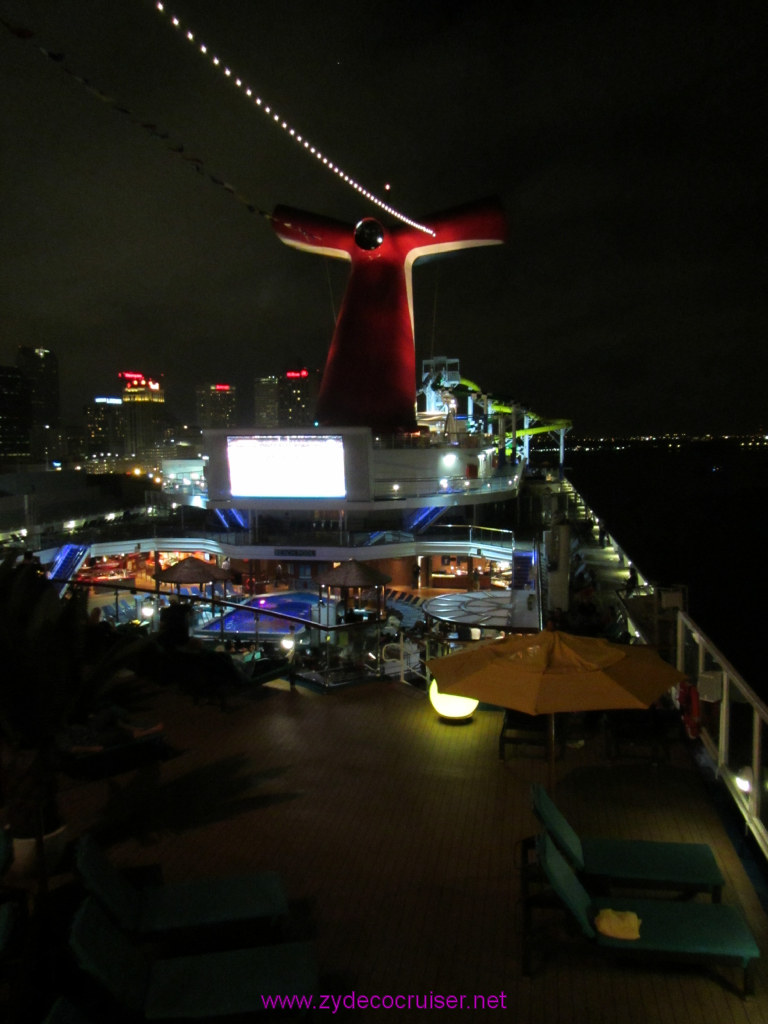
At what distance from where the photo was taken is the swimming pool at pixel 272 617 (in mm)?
16625

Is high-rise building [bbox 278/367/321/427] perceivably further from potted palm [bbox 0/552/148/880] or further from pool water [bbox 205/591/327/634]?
potted palm [bbox 0/552/148/880]

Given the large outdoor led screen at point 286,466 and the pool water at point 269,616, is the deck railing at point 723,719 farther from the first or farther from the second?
the large outdoor led screen at point 286,466

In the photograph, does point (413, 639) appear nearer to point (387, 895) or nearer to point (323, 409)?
point (387, 895)

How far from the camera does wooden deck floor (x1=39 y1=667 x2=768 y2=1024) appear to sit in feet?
12.1

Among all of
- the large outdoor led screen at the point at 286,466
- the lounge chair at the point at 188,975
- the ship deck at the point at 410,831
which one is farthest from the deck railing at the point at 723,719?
the large outdoor led screen at the point at 286,466

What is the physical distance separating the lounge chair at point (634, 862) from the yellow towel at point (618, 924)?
382mm

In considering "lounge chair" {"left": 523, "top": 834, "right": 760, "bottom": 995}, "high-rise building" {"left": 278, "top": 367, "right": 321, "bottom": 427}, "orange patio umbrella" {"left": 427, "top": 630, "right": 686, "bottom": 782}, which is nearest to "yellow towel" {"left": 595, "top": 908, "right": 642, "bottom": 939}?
"lounge chair" {"left": 523, "top": 834, "right": 760, "bottom": 995}

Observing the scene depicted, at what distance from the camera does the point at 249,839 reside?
522 centimetres

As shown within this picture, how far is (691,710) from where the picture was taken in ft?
A: 20.5

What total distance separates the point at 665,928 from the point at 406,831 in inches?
83.5

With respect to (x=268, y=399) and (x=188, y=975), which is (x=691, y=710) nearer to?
(x=188, y=975)

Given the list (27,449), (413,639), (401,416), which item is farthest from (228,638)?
(27,449)

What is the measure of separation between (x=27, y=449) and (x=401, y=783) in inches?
5504

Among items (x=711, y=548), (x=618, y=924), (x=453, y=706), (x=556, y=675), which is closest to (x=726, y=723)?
(x=556, y=675)
